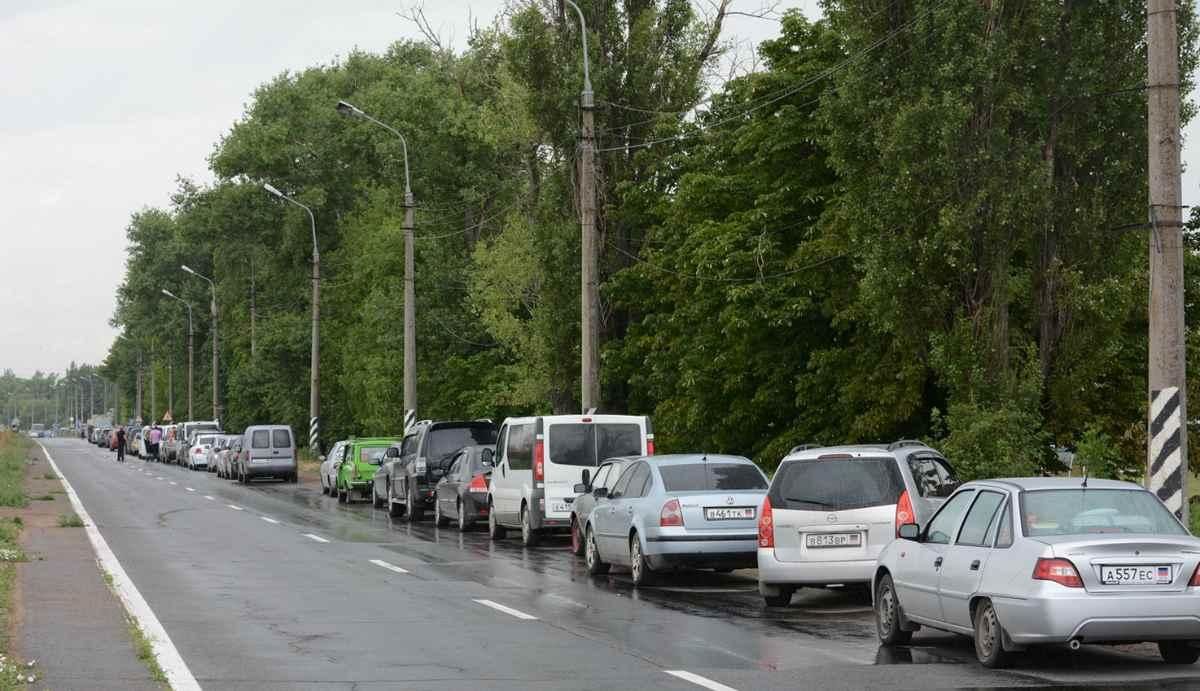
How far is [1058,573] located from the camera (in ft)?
38.6

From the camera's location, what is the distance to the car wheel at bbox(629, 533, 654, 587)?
19812 millimetres

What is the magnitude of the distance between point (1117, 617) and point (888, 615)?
9.35ft

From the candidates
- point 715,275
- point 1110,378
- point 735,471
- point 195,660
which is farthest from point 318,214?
point 195,660

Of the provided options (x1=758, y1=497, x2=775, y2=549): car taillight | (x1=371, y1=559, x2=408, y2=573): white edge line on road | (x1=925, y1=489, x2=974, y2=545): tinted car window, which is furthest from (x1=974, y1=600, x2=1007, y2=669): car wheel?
(x1=371, y1=559, x2=408, y2=573): white edge line on road

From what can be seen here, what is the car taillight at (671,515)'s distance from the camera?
1964 centimetres

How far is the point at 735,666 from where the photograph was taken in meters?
12.6

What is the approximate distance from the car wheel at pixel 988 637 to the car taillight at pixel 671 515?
7.18m

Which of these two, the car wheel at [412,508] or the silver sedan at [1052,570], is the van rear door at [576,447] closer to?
the car wheel at [412,508]

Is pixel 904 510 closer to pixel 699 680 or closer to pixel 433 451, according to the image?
pixel 699 680

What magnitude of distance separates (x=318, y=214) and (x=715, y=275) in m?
49.6

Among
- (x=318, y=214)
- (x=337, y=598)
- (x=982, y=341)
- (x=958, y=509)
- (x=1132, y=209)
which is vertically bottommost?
(x=337, y=598)

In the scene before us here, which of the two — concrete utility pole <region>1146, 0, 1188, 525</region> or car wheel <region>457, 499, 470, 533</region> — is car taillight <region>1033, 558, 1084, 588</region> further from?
car wheel <region>457, 499, 470, 533</region>

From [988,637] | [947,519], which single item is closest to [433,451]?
[947,519]

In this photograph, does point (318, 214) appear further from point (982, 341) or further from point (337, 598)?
point (337, 598)
